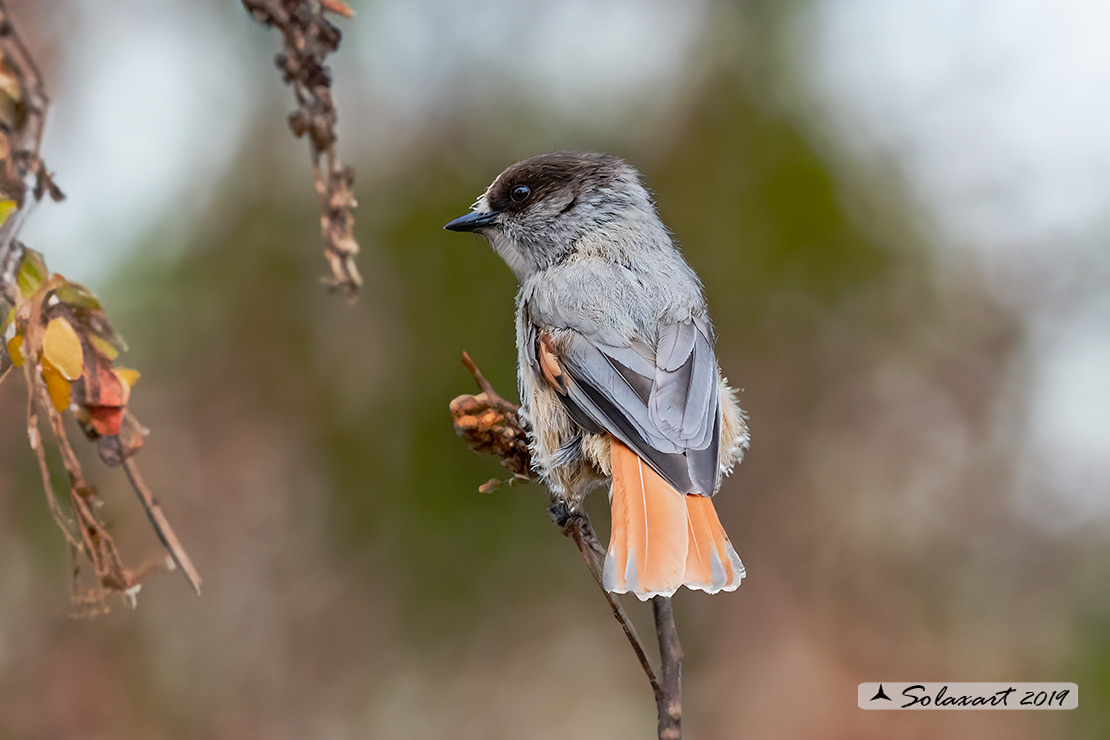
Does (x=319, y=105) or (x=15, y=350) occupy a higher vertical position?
(x=319, y=105)

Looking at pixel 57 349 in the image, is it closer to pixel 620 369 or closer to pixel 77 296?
pixel 77 296

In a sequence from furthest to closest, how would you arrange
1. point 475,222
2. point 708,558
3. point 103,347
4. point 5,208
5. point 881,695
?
1. point 881,695
2. point 475,222
3. point 708,558
4. point 103,347
5. point 5,208

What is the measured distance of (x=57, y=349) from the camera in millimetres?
1627

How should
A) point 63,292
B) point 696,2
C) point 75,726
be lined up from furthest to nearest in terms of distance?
point 696,2 < point 75,726 < point 63,292

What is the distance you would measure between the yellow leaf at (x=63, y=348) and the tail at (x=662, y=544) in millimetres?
1211

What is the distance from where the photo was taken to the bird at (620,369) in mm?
2295

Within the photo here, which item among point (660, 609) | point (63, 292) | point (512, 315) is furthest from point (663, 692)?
point (512, 315)

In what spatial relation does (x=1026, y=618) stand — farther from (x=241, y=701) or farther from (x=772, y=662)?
(x=241, y=701)

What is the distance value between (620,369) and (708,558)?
0.70 metres

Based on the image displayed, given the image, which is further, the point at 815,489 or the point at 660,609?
the point at 815,489

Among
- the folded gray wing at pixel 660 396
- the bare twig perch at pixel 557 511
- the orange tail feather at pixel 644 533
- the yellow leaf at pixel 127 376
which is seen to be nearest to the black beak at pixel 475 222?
the folded gray wing at pixel 660 396

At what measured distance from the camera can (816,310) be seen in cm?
576

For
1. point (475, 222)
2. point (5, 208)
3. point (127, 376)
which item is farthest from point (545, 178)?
point (5, 208)

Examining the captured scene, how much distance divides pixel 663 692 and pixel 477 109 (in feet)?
15.8
